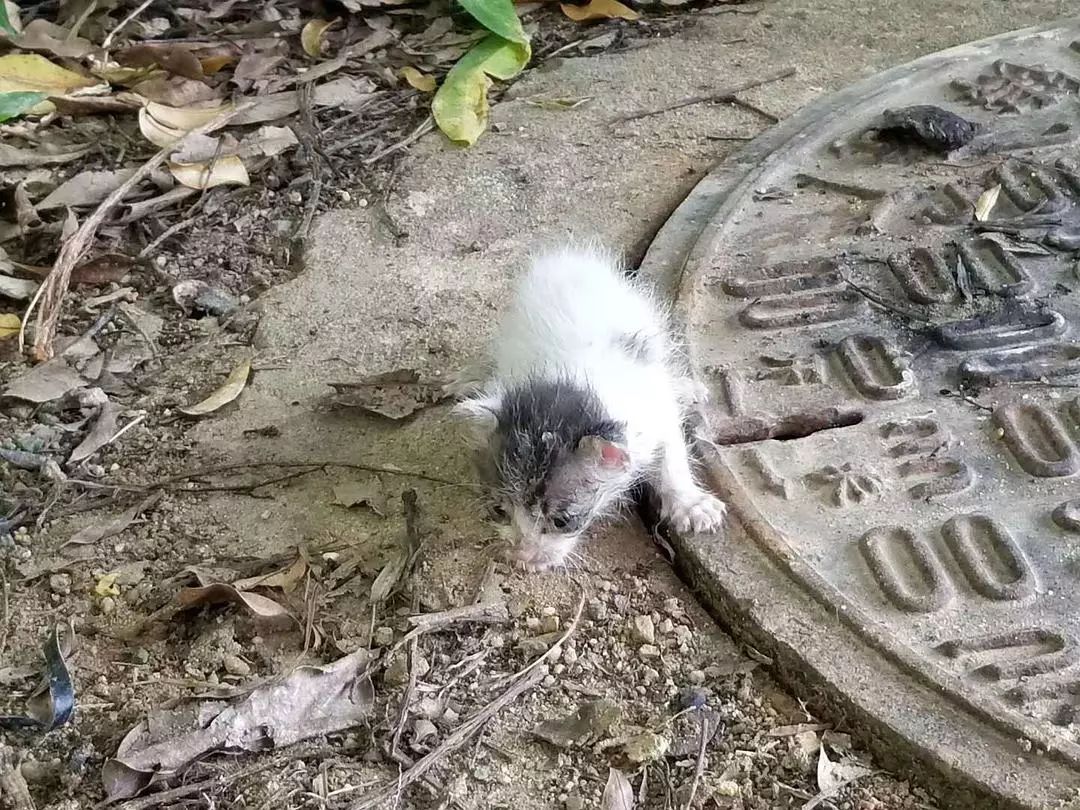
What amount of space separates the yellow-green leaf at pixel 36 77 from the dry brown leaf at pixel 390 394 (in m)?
1.87

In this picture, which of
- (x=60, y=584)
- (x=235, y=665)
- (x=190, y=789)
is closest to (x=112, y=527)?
(x=60, y=584)

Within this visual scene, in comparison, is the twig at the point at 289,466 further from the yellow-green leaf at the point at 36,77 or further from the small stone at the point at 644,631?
the yellow-green leaf at the point at 36,77

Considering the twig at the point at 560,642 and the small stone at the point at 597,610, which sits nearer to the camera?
the twig at the point at 560,642

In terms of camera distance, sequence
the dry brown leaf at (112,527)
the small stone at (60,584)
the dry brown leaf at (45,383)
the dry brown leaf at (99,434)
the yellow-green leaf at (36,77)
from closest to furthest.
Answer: the small stone at (60,584) → the dry brown leaf at (112,527) → the dry brown leaf at (99,434) → the dry brown leaf at (45,383) → the yellow-green leaf at (36,77)

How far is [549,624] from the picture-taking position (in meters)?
2.35

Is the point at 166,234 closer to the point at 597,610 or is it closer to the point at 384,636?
the point at 384,636

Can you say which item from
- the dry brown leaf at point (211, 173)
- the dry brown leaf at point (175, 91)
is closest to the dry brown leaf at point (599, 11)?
the dry brown leaf at point (175, 91)

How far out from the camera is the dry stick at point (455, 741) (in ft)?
6.70

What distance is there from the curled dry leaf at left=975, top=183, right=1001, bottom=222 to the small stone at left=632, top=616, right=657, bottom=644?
151cm

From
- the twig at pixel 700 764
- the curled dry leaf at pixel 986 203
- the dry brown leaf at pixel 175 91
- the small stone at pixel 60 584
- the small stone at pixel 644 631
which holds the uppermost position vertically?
the curled dry leaf at pixel 986 203

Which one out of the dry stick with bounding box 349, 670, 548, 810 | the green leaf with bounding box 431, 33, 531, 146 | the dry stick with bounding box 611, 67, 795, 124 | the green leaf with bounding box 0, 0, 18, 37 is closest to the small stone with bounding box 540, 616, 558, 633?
the dry stick with bounding box 349, 670, 548, 810

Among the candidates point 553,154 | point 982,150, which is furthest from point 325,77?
point 982,150

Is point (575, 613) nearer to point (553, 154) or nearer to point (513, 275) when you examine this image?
point (513, 275)

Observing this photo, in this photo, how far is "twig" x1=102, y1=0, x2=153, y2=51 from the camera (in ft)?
14.2
